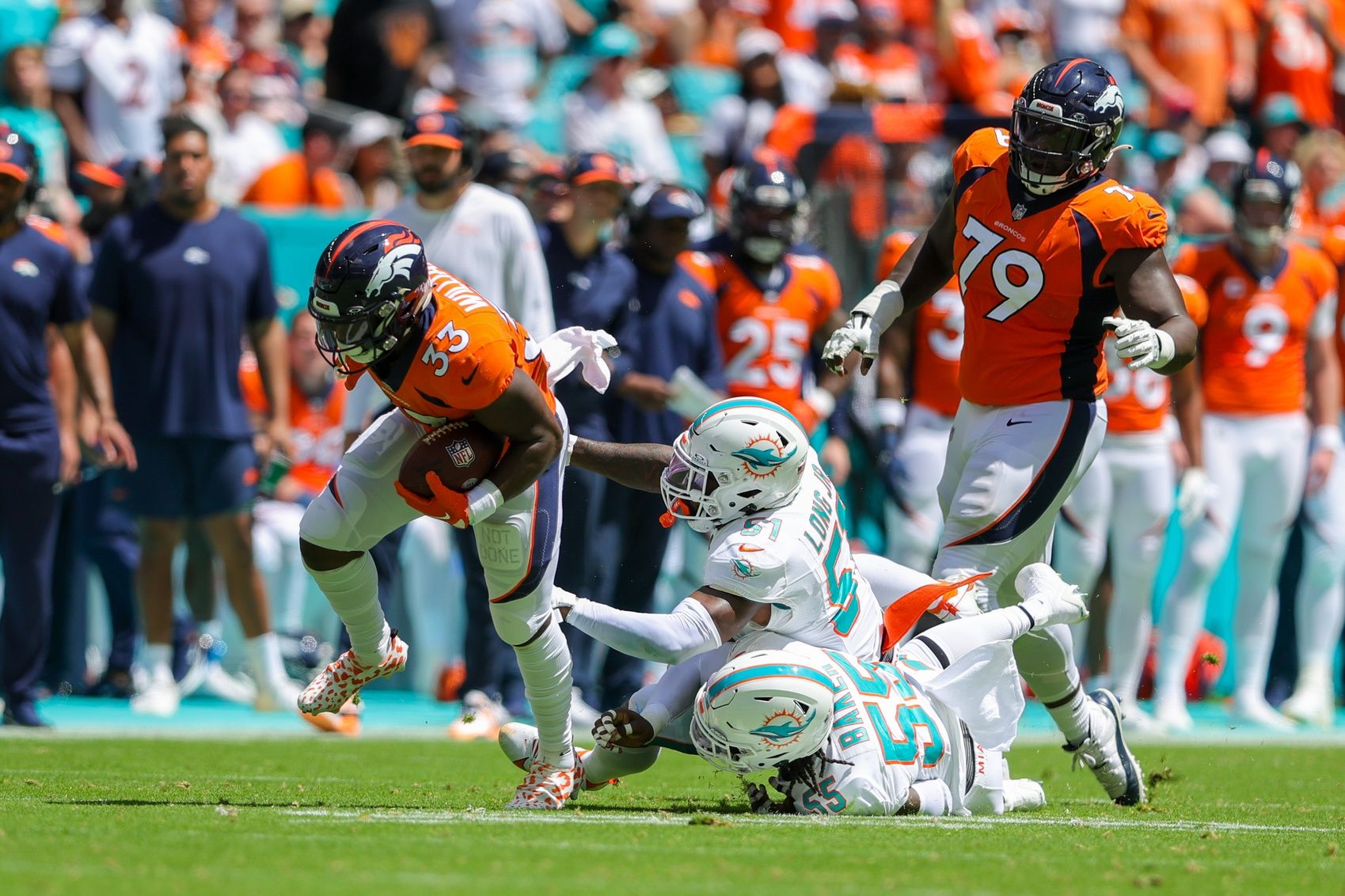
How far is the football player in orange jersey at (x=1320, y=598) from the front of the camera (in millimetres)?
10203

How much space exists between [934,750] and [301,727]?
14.1 feet

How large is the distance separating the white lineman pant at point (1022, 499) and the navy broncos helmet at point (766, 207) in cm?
326

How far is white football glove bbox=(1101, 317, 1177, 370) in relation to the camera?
573 cm

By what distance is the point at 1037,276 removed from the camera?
6207 millimetres

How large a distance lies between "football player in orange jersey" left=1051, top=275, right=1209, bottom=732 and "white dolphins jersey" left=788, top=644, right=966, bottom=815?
13.2 feet

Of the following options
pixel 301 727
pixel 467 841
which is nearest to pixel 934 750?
pixel 467 841

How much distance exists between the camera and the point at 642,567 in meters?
9.21

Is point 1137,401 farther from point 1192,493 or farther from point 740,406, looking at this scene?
point 740,406

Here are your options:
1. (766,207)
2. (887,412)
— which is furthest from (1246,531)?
(766,207)

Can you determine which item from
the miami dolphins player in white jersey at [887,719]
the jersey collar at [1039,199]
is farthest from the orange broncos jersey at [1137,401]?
the miami dolphins player in white jersey at [887,719]

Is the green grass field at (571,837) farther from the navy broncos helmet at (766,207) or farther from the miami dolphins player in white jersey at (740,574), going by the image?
the navy broncos helmet at (766,207)

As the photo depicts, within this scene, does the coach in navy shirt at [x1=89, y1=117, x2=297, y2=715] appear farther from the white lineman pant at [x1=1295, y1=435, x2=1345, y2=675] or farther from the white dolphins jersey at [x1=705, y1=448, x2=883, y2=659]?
the white lineman pant at [x1=1295, y1=435, x2=1345, y2=675]

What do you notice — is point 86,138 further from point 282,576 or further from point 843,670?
point 843,670

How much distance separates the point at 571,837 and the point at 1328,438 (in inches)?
263
